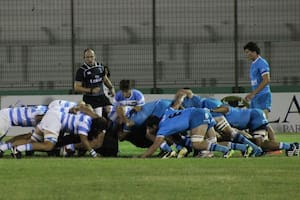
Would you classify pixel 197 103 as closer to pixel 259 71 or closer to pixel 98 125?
pixel 259 71

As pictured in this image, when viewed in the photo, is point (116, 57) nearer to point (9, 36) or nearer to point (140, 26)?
point (140, 26)

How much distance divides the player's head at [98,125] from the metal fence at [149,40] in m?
10.2

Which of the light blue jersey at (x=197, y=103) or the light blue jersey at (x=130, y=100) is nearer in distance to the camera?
the light blue jersey at (x=197, y=103)

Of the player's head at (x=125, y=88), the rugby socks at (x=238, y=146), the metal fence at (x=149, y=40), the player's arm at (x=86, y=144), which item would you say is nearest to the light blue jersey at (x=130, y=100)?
the player's head at (x=125, y=88)

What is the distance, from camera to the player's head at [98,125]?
1364 centimetres

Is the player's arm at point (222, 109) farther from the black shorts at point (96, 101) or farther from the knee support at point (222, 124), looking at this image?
the black shorts at point (96, 101)

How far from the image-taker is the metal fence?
2441 centimetres

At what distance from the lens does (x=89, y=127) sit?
13531 millimetres

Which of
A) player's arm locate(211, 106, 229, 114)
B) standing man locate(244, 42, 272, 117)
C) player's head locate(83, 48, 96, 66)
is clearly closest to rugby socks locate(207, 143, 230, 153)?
player's arm locate(211, 106, 229, 114)

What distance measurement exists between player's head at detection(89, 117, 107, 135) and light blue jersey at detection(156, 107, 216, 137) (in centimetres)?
108

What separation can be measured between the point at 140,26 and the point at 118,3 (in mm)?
979

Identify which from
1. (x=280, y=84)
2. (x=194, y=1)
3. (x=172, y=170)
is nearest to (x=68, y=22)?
(x=194, y=1)

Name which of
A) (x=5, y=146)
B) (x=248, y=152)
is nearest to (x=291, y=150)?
(x=248, y=152)

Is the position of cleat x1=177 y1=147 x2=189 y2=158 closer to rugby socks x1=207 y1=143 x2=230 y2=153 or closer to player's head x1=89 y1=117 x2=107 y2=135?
rugby socks x1=207 y1=143 x2=230 y2=153
